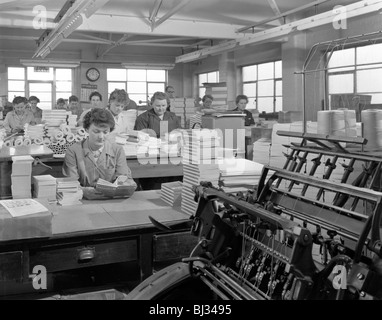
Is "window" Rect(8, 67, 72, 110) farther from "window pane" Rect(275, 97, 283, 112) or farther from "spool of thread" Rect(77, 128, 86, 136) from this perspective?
"spool of thread" Rect(77, 128, 86, 136)

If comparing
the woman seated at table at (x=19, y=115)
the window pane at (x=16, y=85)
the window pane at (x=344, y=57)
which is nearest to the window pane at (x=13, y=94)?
the window pane at (x=16, y=85)

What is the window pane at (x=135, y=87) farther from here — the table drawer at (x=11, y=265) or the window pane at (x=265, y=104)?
the table drawer at (x=11, y=265)

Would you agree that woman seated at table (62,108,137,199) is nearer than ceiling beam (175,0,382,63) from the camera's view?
Yes

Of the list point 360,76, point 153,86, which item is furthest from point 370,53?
point 153,86

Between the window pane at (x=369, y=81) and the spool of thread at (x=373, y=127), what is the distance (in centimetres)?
600

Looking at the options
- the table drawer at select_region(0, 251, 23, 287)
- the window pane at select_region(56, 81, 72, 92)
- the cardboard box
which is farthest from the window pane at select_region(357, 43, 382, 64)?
the window pane at select_region(56, 81, 72, 92)

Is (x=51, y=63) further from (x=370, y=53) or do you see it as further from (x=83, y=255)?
(x=83, y=255)

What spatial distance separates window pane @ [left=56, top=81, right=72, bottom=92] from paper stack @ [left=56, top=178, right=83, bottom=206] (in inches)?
535

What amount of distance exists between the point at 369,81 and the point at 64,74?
10666 millimetres

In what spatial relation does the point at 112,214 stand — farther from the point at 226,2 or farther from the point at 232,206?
the point at 226,2

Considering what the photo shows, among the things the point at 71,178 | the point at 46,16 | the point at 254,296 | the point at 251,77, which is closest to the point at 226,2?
the point at 46,16

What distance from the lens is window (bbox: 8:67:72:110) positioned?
50.5 feet

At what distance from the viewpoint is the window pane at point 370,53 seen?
8535mm

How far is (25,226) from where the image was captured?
223 cm
